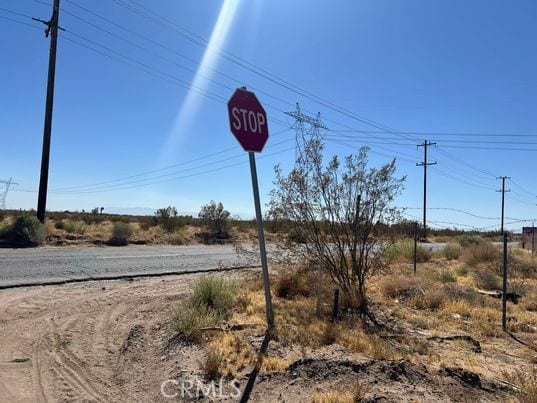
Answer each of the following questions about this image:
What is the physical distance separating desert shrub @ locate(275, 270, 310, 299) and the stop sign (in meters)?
4.07

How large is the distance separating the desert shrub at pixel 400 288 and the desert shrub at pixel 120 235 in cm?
1548

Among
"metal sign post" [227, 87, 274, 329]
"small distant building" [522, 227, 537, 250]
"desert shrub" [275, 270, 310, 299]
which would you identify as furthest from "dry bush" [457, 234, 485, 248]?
"metal sign post" [227, 87, 274, 329]

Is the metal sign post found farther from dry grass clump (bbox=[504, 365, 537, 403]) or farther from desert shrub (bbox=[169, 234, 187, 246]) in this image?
desert shrub (bbox=[169, 234, 187, 246])

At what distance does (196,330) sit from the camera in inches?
230

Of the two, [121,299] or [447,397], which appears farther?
[121,299]

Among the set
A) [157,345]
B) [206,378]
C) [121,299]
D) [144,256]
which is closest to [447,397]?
[206,378]

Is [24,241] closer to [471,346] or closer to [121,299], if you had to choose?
[121,299]

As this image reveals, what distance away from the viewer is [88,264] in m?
13.8

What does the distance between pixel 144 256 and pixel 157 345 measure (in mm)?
11935

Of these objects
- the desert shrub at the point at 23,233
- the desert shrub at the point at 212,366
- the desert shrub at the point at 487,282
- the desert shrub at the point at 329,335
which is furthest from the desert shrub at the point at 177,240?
the desert shrub at the point at 212,366

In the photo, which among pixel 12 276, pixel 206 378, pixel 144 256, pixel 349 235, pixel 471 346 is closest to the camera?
pixel 206 378

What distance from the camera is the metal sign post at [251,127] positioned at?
19.1 ft

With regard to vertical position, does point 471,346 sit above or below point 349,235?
below

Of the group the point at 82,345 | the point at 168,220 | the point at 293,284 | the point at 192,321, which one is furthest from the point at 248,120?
the point at 168,220
